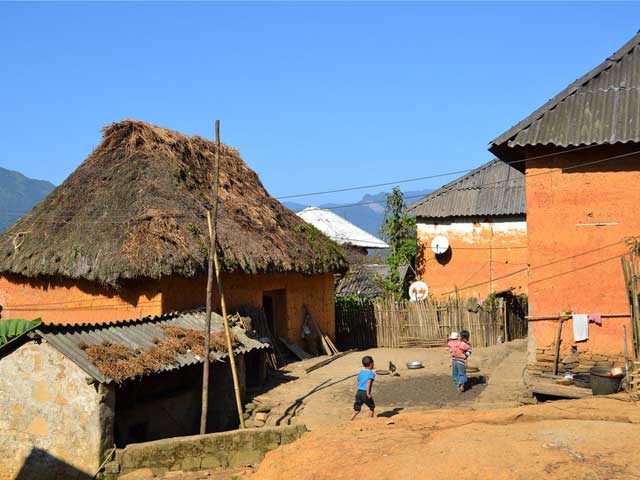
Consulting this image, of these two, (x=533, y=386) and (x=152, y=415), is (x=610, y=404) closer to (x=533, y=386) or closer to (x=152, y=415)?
(x=533, y=386)

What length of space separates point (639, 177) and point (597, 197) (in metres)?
0.76

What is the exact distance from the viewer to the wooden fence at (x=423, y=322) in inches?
856

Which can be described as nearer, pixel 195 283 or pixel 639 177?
pixel 639 177

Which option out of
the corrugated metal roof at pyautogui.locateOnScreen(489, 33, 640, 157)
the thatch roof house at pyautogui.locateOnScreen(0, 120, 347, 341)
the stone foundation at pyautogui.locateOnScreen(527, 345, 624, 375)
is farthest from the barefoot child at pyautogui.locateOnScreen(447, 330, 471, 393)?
the thatch roof house at pyautogui.locateOnScreen(0, 120, 347, 341)

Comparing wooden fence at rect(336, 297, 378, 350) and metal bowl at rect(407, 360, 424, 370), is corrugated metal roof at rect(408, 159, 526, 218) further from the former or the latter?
metal bowl at rect(407, 360, 424, 370)

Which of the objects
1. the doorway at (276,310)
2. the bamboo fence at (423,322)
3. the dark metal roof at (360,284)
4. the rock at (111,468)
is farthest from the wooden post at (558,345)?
the dark metal roof at (360,284)

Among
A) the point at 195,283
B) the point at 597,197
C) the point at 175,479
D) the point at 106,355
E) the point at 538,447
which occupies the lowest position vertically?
the point at 175,479

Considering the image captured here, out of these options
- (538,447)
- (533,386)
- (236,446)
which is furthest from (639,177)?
(236,446)

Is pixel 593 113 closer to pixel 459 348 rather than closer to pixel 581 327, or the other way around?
pixel 581 327

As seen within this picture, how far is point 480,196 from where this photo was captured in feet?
87.8

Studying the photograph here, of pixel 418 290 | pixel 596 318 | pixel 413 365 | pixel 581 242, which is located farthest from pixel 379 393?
pixel 418 290

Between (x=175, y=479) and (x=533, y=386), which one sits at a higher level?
(x=533, y=386)

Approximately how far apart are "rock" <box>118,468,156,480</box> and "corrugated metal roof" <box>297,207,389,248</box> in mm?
32038

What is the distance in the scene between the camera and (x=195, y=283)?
16.1 m
